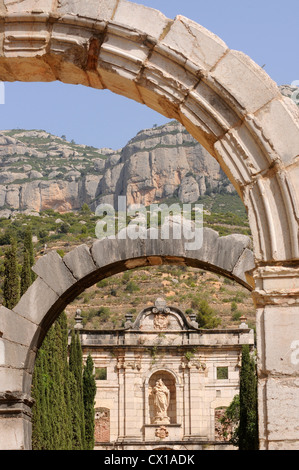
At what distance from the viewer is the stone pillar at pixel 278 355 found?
4.62 m

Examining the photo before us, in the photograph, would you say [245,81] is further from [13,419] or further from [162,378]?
[162,378]

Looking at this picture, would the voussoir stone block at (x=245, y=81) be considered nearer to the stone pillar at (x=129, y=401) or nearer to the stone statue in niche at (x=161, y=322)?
the stone pillar at (x=129, y=401)

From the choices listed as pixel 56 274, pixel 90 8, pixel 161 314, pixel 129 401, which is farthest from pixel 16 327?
pixel 161 314

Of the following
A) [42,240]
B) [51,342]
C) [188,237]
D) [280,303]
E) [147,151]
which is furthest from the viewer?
[147,151]

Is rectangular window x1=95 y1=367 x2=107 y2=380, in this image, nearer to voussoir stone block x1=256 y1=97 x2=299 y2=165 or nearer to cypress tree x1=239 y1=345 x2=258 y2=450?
cypress tree x1=239 y1=345 x2=258 y2=450

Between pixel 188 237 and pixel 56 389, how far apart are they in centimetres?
950

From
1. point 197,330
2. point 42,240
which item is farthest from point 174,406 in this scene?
point 42,240

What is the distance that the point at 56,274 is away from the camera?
11.9m

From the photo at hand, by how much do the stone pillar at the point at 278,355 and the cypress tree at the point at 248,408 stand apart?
22602mm

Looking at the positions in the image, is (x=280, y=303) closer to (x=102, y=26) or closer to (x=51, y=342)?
(x=102, y=26)

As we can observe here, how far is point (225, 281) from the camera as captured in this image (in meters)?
59.5

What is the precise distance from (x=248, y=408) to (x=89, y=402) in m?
6.76

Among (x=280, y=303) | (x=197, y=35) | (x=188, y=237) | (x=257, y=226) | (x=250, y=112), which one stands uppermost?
(x=188, y=237)

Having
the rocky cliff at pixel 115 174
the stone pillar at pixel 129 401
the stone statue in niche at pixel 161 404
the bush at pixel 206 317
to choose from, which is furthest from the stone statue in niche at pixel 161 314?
the rocky cliff at pixel 115 174
